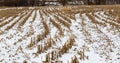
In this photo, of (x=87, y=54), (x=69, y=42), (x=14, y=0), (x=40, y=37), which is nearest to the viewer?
(x=87, y=54)

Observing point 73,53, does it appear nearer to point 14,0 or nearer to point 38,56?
point 38,56

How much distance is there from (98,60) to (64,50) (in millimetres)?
1653

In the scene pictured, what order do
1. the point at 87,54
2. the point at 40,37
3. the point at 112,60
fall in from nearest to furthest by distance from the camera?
1. the point at 112,60
2. the point at 87,54
3. the point at 40,37

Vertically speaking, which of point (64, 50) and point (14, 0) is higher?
point (64, 50)

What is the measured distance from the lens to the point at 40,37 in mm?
13312

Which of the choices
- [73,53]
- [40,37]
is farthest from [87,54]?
[40,37]

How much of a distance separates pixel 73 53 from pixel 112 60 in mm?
1551

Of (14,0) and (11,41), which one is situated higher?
(11,41)

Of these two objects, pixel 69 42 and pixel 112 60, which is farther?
pixel 69 42

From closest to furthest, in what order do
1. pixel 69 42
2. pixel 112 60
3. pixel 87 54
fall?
1. pixel 112 60
2. pixel 87 54
3. pixel 69 42

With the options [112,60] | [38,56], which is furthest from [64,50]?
[112,60]

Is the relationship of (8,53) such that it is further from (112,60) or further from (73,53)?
(112,60)

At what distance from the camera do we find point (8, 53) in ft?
33.9

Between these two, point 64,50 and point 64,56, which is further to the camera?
point 64,50
